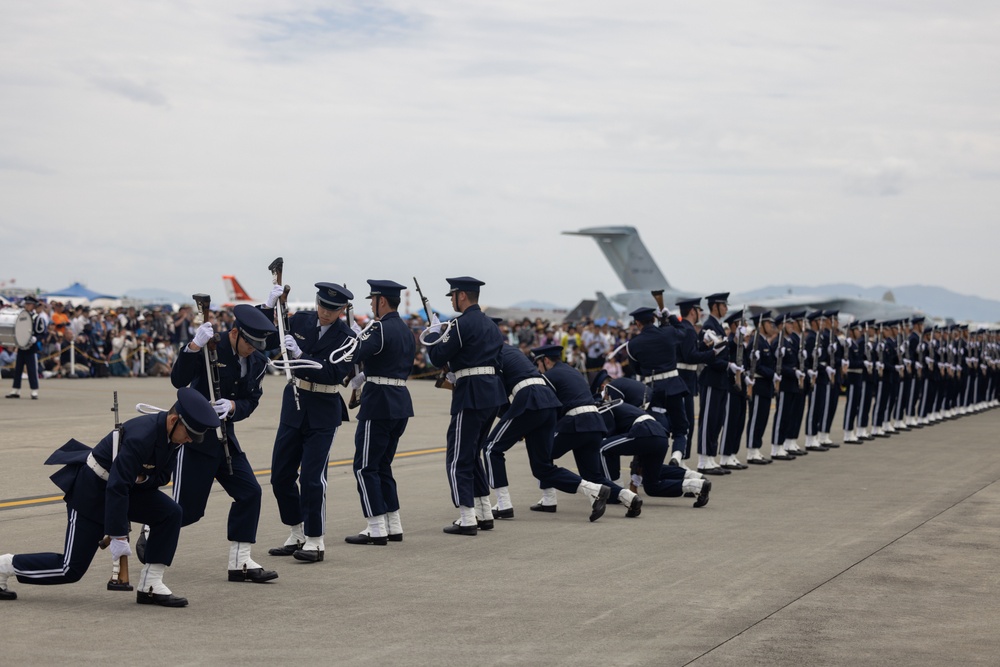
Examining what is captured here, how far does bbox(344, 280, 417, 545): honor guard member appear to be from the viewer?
30.3 ft

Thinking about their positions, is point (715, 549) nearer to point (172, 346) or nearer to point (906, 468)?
point (906, 468)

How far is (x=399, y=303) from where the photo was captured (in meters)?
9.46

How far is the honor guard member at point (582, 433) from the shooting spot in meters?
10.9

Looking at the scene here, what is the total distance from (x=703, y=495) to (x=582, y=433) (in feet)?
4.85

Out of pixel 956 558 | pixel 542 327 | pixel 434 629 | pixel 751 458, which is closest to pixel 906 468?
pixel 751 458

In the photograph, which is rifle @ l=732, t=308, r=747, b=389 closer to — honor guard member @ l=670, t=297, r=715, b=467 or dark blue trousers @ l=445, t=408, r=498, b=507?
honor guard member @ l=670, t=297, r=715, b=467

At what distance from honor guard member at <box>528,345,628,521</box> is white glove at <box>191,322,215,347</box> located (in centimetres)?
433

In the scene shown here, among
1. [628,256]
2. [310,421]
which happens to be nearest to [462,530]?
[310,421]

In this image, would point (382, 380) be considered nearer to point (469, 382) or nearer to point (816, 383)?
point (469, 382)

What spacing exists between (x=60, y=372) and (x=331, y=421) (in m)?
24.6

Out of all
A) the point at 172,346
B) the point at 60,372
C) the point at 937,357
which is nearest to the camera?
the point at 937,357

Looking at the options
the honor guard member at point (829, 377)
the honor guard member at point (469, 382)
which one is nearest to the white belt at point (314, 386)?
the honor guard member at point (469, 382)

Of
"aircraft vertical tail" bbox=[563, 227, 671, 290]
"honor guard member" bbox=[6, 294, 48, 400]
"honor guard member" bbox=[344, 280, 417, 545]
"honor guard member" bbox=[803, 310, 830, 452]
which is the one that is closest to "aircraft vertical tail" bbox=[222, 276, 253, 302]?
"aircraft vertical tail" bbox=[563, 227, 671, 290]

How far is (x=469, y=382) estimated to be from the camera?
10.2 meters
